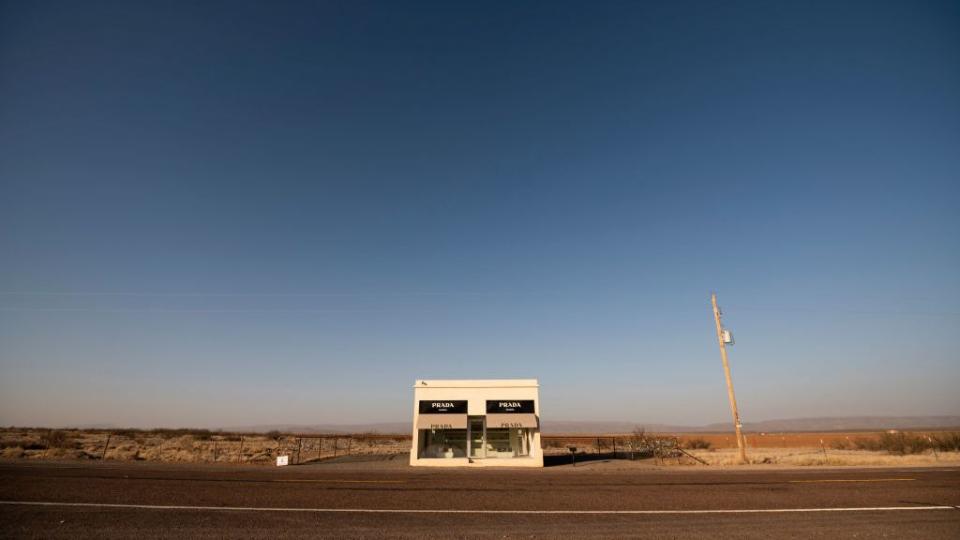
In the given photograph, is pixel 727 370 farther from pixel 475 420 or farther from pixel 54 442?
pixel 54 442

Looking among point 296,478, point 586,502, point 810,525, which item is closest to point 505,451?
point 296,478

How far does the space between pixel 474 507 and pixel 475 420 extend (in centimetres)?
1847

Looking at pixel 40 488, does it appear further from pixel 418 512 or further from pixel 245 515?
pixel 418 512

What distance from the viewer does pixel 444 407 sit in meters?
29.9

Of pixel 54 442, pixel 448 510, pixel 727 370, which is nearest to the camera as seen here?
pixel 448 510

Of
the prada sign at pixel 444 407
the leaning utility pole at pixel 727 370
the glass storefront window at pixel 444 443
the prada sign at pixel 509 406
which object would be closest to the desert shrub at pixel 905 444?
the leaning utility pole at pixel 727 370

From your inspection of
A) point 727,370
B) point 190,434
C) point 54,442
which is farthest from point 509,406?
point 190,434

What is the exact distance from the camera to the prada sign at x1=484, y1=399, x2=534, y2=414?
29.6 meters

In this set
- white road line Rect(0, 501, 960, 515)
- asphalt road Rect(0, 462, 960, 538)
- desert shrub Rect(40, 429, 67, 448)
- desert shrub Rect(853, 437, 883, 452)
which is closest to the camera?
asphalt road Rect(0, 462, 960, 538)

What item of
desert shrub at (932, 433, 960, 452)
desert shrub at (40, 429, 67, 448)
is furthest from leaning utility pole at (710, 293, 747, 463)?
desert shrub at (40, 429, 67, 448)

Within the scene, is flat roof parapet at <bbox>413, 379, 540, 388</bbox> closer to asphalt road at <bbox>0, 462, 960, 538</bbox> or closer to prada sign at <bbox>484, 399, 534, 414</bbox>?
prada sign at <bbox>484, 399, 534, 414</bbox>

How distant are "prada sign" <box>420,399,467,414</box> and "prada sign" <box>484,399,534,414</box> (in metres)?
1.83

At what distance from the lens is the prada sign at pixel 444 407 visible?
29.8 metres

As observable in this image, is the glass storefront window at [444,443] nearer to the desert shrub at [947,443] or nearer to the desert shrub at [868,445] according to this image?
the desert shrub at [947,443]
